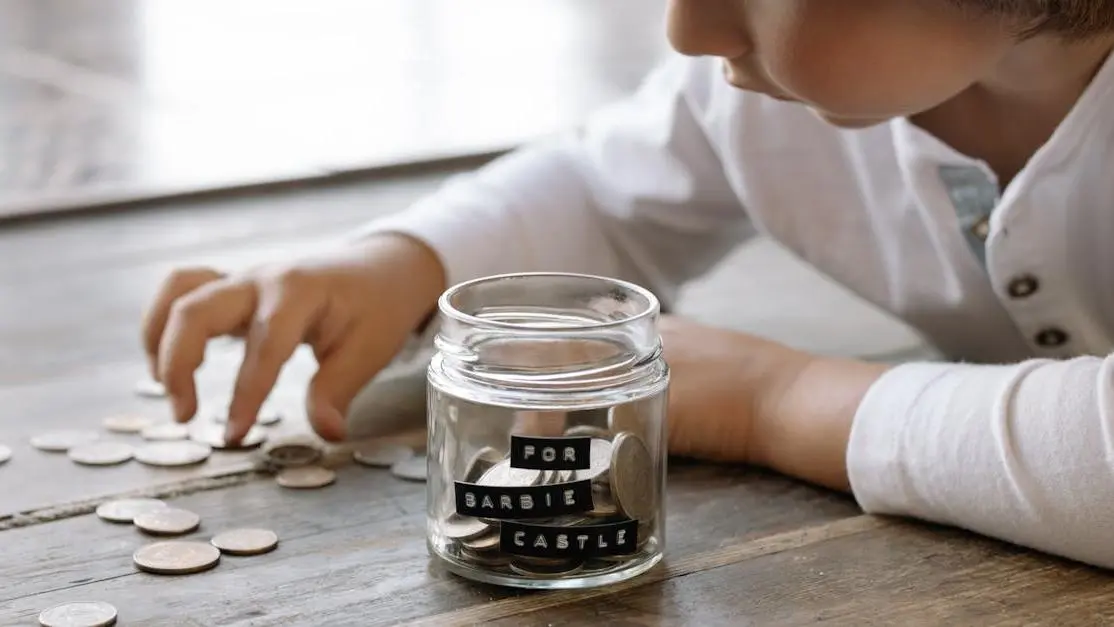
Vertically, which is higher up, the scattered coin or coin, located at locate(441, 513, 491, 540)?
coin, located at locate(441, 513, 491, 540)

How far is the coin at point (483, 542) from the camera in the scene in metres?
0.73

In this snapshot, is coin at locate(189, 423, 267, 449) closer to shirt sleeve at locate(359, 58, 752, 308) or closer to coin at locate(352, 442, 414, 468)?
coin at locate(352, 442, 414, 468)

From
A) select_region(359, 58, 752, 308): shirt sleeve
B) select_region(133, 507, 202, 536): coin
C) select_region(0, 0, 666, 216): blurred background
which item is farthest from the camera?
select_region(0, 0, 666, 216): blurred background

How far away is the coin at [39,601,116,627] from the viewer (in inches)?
27.4

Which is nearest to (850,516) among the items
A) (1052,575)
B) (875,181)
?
(1052,575)

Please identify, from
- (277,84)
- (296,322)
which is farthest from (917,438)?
(277,84)

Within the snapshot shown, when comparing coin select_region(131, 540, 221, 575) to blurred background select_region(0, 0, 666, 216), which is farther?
blurred background select_region(0, 0, 666, 216)

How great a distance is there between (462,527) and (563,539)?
0.06 m

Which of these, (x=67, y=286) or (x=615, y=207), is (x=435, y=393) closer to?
(x=615, y=207)

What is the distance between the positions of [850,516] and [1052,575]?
0.11 m

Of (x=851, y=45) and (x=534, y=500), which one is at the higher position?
(x=851, y=45)

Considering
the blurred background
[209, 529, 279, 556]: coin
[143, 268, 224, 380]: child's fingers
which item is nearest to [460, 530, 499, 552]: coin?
[209, 529, 279, 556]: coin

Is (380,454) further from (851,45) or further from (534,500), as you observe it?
(851,45)

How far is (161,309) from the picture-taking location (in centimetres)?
100
